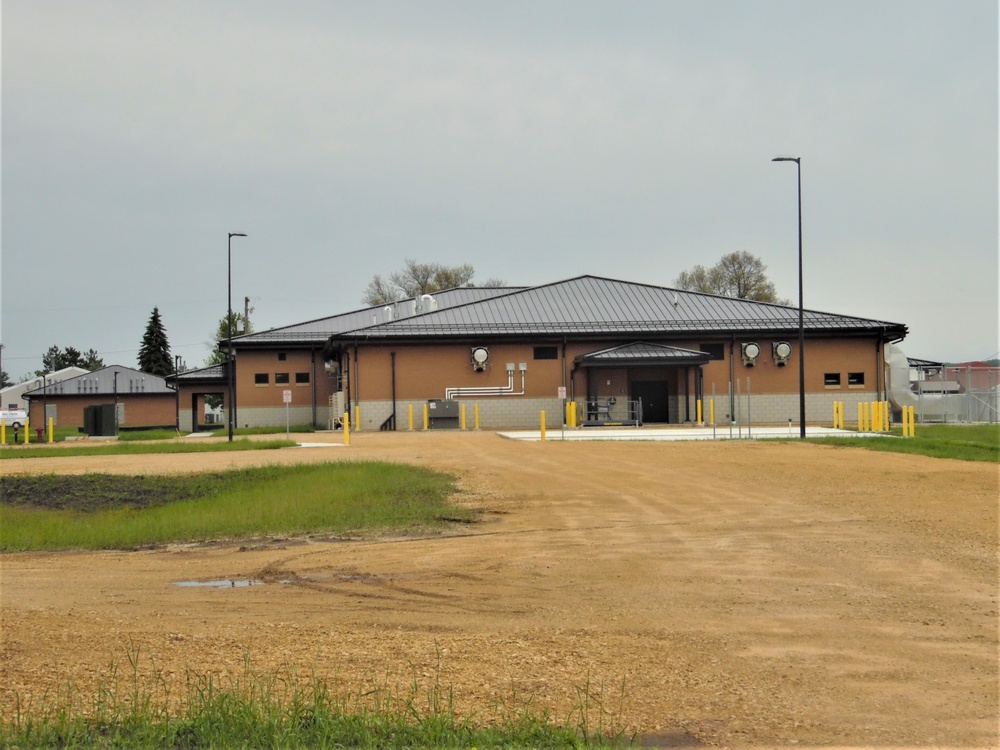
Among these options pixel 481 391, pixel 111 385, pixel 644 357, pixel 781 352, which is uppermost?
pixel 781 352

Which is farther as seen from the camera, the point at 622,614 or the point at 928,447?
the point at 928,447

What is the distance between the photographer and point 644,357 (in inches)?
1740

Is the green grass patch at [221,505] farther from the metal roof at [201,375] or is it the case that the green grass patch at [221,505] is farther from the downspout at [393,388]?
the metal roof at [201,375]

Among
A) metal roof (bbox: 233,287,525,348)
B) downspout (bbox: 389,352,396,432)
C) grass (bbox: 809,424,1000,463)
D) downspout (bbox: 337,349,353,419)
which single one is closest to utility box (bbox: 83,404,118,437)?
metal roof (bbox: 233,287,525,348)

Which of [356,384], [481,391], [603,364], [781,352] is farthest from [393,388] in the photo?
[781,352]

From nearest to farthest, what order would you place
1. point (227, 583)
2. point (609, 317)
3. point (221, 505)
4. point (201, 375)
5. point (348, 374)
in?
point (227, 583) < point (221, 505) < point (348, 374) < point (609, 317) < point (201, 375)

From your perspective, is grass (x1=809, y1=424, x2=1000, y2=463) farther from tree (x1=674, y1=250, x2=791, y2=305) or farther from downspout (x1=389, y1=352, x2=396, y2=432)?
tree (x1=674, y1=250, x2=791, y2=305)

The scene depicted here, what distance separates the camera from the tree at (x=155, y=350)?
103188 millimetres

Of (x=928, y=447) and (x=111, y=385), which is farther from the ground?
(x=111, y=385)

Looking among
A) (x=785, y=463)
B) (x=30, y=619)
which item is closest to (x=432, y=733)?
(x=30, y=619)

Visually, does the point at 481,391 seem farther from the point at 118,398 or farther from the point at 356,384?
the point at 118,398

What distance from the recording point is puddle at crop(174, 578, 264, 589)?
409 inches

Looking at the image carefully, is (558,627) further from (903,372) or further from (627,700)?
(903,372)

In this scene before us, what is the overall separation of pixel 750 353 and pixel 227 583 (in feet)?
130
